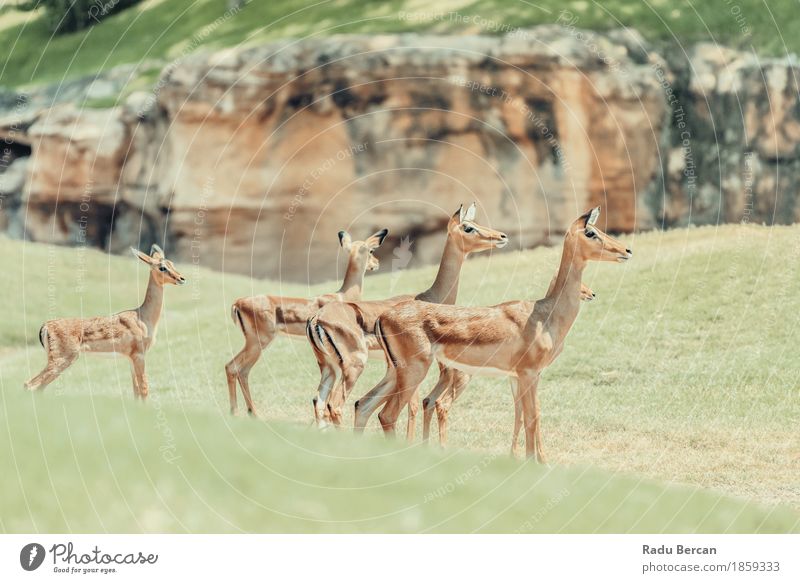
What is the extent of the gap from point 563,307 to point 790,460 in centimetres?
441

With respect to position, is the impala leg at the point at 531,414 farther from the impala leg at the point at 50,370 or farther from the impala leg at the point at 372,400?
the impala leg at the point at 50,370

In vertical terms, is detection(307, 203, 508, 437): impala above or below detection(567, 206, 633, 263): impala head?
below

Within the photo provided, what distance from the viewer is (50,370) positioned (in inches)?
601

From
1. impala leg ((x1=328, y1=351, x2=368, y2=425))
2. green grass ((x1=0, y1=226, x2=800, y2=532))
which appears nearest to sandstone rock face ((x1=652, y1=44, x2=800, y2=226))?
green grass ((x1=0, y1=226, x2=800, y2=532))

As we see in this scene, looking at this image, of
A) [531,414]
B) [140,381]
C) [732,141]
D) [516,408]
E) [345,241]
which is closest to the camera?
[531,414]

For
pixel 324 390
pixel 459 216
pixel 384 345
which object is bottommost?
pixel 324 390

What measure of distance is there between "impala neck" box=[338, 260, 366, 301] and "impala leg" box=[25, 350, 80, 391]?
10.3 feet

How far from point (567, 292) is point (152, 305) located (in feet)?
16.6

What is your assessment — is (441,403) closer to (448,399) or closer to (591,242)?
(448,399)

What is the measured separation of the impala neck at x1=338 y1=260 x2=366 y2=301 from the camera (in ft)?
51.2

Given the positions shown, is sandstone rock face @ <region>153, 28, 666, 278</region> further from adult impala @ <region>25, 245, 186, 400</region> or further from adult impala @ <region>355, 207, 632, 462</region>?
adult impala @ <region>355, 207, 632, 462</region>

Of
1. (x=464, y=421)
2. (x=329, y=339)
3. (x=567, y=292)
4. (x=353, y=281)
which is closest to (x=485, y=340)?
(x=567, y=292)

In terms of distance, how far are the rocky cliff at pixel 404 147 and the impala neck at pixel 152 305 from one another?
1231 centimetres

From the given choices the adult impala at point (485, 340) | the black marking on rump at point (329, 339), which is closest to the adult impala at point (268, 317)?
the black marking on rump at point (329, 339)
